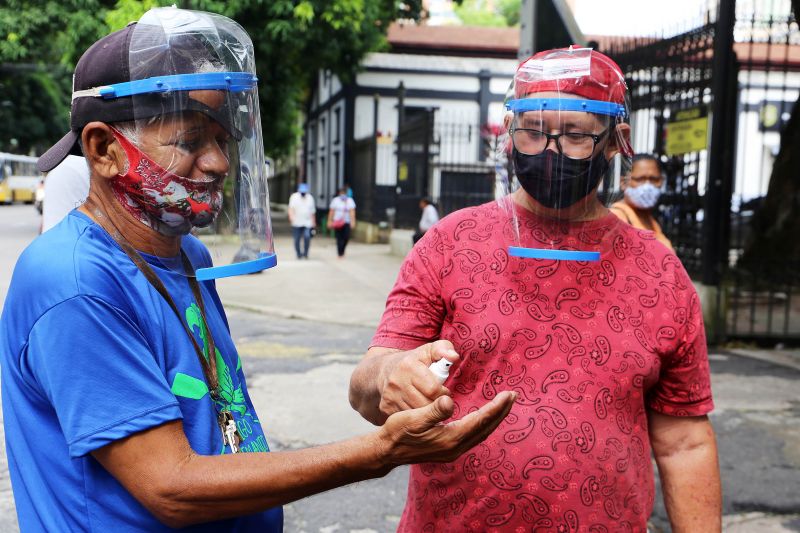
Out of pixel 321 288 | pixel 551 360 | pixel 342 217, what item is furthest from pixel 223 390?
pixel 342 217

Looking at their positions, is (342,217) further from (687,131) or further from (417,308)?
(417,308)

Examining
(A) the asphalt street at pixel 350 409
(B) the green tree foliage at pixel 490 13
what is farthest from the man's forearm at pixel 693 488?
(B) the green tree foliage at pixel 490 13

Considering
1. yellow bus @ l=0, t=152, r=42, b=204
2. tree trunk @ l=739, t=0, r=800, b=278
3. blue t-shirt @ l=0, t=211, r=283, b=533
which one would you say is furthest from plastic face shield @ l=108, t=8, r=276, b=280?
yellow bus @ l=0, t=152, r=42, b=204

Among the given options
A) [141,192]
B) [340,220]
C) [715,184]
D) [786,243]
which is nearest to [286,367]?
[715,184]

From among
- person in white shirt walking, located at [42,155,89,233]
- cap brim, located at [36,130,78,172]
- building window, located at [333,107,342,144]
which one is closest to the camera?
cap brim, located at [36,130,78,172]

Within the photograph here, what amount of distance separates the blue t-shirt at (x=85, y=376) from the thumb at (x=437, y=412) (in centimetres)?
41

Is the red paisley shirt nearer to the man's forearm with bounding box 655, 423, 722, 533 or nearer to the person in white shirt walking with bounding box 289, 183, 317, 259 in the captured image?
the man's forearm with bounding box 655, 423, 722, 533

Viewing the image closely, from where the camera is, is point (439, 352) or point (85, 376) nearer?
point (85, 376)

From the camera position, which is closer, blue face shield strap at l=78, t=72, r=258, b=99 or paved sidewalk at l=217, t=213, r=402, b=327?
blue face shield strap at l=78, t=72, r=258, b=99

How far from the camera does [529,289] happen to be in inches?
77.1

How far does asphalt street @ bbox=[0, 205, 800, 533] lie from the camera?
161 inches

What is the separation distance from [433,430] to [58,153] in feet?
3.02

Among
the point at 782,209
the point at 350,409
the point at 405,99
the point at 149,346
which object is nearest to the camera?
the point at 149,346

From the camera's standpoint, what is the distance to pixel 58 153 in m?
1.61
